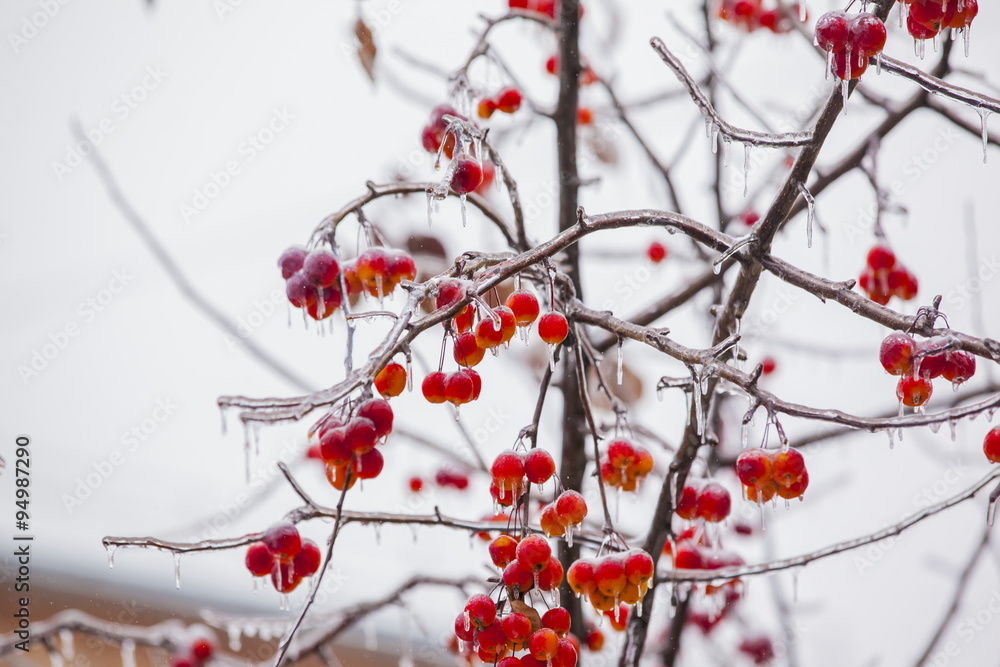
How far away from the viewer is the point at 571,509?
28.1 inches

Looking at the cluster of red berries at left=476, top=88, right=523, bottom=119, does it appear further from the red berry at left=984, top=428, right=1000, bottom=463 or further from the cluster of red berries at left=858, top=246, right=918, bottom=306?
the red berry at left=984, top=428, right=1000, bottom=463

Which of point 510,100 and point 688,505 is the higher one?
point 510,100

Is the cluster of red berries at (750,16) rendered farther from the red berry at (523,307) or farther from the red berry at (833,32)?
the red berry at (523,307)

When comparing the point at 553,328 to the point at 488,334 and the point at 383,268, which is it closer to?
the point at 488,334

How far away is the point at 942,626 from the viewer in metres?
1.13

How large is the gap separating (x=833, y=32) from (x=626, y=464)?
1.59 ft

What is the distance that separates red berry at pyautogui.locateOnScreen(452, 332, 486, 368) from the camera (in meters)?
0.72

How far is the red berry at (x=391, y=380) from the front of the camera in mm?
724

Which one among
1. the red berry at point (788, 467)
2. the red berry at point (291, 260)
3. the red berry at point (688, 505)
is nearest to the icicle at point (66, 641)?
the red berry at point (291, 260)

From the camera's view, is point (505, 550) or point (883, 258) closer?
point (505, 550)

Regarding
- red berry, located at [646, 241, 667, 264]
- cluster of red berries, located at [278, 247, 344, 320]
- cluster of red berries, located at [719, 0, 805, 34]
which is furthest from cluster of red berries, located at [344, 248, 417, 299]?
cluster of red berries, located at [719, 0, 805, 34]

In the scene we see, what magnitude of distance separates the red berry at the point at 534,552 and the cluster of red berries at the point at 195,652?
2.43ft

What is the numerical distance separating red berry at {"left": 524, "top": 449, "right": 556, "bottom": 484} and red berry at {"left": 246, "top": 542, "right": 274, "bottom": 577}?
0.99ft

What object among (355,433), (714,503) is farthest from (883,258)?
(355,433)
